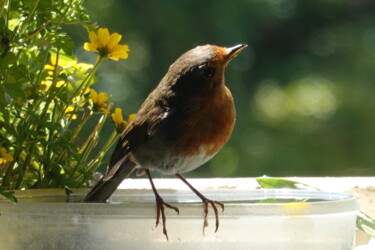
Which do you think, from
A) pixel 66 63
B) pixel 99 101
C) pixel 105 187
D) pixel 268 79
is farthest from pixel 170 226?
pixel 268 79

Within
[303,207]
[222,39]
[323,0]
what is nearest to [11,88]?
[303,207]

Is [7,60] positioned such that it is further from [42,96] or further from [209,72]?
[209,72]

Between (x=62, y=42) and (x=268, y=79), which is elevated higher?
(x=62, y=42)

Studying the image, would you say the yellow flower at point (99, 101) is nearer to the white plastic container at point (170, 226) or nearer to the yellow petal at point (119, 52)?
the yellow petal at point (119, 52)

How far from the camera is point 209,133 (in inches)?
47.9

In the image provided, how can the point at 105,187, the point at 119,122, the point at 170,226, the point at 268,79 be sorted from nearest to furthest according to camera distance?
the point at 170,226, the point at 105,187, the point at 119,122, the point at 268,79

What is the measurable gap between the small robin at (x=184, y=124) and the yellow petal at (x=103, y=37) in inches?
4.5

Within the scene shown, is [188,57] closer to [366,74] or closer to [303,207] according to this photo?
[303,207]

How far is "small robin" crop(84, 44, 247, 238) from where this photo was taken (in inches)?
47.6

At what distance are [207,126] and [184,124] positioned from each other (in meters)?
0.03

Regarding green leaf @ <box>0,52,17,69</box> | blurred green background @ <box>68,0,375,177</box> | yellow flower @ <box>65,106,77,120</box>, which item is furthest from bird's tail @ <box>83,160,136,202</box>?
blurred green background @ <box>68,0,375,177</box>

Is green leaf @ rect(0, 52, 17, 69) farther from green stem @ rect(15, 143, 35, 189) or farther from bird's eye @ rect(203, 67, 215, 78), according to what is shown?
bird's eye @ rect(203, 67, 215, 78)

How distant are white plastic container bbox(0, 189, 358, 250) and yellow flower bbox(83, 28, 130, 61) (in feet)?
1.00

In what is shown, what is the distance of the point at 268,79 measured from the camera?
10.2ft
